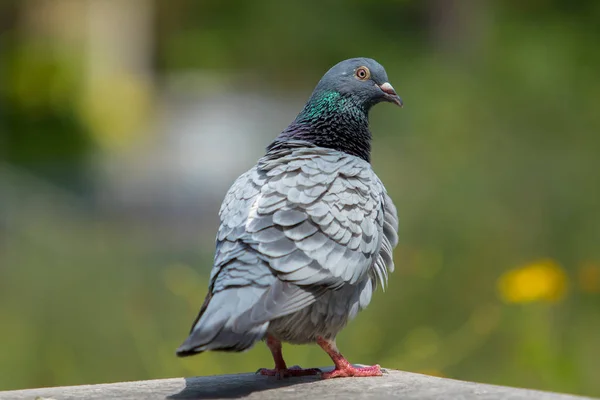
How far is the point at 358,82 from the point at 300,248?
1.24 m

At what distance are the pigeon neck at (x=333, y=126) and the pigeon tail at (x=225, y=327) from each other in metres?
1.17

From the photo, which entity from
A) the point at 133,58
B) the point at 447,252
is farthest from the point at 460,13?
the point at 447,252

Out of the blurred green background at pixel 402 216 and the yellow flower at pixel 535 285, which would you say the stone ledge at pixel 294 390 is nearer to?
the yellow flower at pixel 535 285

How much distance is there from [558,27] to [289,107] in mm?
8861

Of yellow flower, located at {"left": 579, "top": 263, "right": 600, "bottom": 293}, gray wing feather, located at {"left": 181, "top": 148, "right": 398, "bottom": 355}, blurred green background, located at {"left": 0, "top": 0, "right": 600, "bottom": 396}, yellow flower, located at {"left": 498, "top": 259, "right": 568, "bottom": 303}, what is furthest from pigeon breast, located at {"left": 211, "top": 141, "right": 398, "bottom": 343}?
yellow flower, located at {"left": 579, "top": 263, "right": 600, "bottom": 293}

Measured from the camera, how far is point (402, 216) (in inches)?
345

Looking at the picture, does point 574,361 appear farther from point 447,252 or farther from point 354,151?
point 354,151

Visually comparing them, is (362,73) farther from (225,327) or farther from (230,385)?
(225,327)

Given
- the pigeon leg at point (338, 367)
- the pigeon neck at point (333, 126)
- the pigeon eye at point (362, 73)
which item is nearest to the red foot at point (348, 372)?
the pigeon leg at point (338, 367)

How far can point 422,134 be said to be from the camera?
35.2 feet

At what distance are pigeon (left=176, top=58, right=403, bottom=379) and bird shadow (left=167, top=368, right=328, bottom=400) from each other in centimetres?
9

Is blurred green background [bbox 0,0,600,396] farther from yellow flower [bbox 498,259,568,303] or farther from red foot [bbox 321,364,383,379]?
red foot [bbox 321,364,383,379]

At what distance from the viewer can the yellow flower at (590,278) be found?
7.05 m

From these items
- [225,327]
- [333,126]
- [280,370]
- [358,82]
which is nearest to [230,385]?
[280,370]
